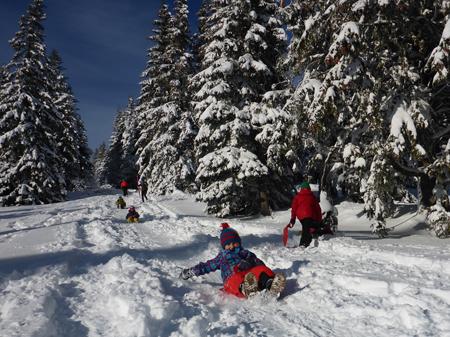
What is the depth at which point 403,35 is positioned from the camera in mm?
9359

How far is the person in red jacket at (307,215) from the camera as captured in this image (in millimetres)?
8711

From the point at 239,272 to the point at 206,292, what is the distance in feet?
1.87

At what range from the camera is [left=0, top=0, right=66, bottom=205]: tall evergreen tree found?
976 inches

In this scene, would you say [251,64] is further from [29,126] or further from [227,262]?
[29,126]

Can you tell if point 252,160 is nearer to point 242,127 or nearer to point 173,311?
point 242,127

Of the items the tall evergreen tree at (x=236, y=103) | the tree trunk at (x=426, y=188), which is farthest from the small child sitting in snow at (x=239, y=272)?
the tall evergreen tree at (x=236, y=103)

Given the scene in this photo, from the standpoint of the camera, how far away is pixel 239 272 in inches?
229

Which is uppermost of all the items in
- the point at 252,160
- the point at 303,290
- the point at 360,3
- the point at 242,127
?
the point at 360,3

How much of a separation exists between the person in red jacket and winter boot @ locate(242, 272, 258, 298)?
11.9 feet

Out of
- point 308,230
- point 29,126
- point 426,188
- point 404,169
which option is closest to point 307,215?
point 308,230

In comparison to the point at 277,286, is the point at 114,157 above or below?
above

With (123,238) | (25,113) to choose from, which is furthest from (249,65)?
(25,113)

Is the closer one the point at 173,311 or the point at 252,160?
the point at 173,311

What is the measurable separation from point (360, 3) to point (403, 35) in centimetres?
163
